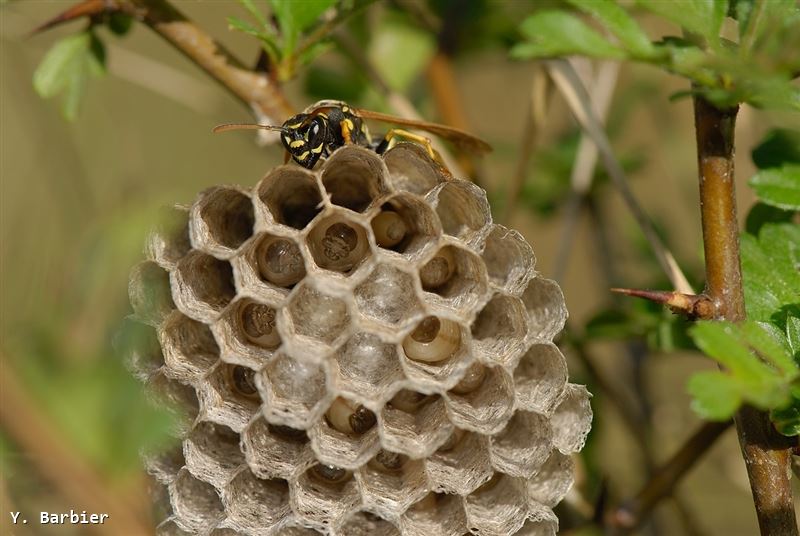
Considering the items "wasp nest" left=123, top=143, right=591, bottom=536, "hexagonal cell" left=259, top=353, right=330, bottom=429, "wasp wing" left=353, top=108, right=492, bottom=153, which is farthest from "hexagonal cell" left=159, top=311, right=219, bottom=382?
"wasp wing" left=353, top=108, right=492, bottom=153

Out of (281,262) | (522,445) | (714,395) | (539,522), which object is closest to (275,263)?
(281,262)

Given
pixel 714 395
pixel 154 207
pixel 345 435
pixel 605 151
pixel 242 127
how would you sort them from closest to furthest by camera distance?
pixel 714 395 < pixel 154 207 < pixel 345 435 < pixel 242 127 < pixel 605 151

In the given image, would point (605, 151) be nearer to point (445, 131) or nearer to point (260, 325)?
point (445, 131)

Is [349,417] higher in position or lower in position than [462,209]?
lower

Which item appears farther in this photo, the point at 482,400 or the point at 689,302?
the point at 482,400

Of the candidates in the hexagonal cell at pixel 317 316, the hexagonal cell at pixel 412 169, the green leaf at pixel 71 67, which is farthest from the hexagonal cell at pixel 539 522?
the green leaf at pixel 71 67

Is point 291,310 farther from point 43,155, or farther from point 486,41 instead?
point 486,41
